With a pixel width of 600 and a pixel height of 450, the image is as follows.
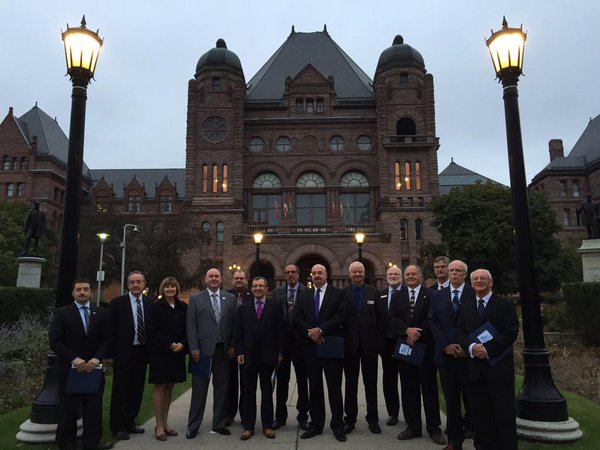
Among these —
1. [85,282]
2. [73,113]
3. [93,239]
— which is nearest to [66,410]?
[85,282]

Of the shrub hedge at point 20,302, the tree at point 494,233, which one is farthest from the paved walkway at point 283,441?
the tree at point 494,233

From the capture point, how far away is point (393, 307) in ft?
23.3

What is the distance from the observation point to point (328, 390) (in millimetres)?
6758

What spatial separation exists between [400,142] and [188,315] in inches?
1578

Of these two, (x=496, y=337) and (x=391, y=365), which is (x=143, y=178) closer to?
(x=391, y=365)

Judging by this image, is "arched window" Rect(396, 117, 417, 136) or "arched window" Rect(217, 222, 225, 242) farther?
"arched window" Rect(396, 117, 417, 136)

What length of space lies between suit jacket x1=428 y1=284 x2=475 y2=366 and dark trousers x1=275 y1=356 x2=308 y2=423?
6.84ft

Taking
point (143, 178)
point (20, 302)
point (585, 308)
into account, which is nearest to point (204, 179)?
point (143, 178)

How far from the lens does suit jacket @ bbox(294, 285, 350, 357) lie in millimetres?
6752

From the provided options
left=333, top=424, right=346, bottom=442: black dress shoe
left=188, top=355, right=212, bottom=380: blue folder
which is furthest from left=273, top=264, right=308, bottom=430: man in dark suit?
left=188, top=355, right=212, bottom=380: blue folder

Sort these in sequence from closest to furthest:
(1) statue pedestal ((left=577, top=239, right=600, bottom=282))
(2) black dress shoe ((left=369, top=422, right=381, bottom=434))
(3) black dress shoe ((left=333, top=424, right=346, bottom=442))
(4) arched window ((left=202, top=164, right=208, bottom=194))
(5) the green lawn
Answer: (5) the green lawn, (3) black dress shoe ((left=333, top=424, right=346, bottom=442)), (2) black dress shoe ((left=369, top=422, right=381, bottom=434)), (1) statue pedestal ((left=577, top=239, right=600, bottom=282)), (4) arched window ((left=202, top=164, right=208, bottom=194))

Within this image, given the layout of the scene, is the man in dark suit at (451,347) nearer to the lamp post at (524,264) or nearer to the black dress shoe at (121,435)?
the lamp post at (524,264)

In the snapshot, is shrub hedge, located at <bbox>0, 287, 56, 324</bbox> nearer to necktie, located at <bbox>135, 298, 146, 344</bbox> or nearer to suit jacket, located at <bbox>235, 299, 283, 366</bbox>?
necktie, located at <bbox>135, 298, 146, 344</bbox>

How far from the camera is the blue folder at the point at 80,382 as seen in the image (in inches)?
230
